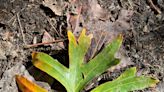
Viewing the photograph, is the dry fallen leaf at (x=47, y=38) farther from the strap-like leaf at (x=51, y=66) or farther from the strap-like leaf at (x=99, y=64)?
the strap-like leaf at (x=99, y=64)

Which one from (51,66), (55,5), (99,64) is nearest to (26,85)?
(51,66)

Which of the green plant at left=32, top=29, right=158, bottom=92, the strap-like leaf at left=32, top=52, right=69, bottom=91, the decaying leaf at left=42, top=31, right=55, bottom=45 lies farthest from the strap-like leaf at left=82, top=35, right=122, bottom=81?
the decaying leaf at left=42, top=31, right=55, bottom=45

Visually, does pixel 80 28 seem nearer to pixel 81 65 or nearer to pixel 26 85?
pixel 81 65

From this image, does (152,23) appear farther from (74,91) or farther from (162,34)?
(74,91)

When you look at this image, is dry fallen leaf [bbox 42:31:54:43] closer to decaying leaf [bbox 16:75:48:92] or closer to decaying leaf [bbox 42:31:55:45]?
decaying leaf [bbox 42:31:55:45]

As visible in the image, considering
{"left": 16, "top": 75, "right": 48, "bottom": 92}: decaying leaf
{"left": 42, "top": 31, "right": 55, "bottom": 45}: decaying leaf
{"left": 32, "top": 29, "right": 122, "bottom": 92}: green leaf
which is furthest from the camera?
{"left": 42, "top": 31, "right": 55, "bottom": 45}: decaying leaf

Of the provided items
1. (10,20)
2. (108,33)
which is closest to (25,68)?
(10,20)

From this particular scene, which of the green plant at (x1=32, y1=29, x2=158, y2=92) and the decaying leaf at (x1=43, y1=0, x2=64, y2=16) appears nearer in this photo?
the green plant at (x1=32, y1=29, x2=158, y2=92)

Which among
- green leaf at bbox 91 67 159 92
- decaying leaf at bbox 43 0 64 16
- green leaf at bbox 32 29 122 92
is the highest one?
decaying leaf at bbox 43 0 64 16
